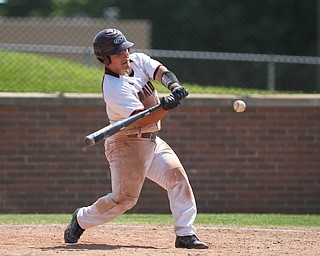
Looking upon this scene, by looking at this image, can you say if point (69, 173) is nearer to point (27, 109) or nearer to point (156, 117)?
point (27, 109)

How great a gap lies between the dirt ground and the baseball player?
341 millimetres

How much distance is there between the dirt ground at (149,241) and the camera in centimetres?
727

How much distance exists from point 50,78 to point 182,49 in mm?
2626

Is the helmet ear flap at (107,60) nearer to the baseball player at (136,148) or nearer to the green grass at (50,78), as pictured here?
the baseball player at (136,148)

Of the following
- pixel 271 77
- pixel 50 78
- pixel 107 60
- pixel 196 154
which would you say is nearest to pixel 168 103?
pixel 107 60

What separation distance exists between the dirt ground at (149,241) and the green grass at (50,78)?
4209 millimetres

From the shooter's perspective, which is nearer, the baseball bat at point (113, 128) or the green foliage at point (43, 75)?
the baseball bat at point (113, 128)

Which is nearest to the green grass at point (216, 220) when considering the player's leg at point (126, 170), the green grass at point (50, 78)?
the player's leg at point (126, 170)

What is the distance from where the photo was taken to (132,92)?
7.32 m

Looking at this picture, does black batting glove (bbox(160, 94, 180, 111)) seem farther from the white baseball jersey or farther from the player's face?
the player's face

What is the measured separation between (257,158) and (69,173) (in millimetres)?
2768

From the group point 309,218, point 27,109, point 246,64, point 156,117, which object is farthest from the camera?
point 246,64

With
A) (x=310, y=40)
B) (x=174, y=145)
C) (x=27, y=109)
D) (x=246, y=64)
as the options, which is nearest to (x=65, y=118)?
(x=27, y=109)

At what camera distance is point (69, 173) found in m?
12.1
